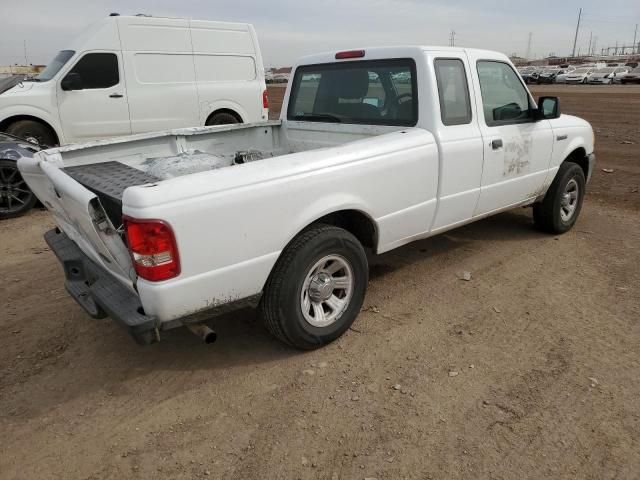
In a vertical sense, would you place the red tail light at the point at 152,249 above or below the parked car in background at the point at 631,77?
above

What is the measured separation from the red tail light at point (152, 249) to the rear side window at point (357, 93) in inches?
85.9

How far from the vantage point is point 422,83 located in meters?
3.82

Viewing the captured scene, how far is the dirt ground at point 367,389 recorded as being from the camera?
8.16ft

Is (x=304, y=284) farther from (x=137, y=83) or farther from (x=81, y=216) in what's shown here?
(x=137, y=83)

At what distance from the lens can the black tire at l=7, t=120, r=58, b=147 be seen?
827cm

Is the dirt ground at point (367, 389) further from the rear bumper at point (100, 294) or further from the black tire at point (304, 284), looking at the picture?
the rear bumper at point (100, 294)

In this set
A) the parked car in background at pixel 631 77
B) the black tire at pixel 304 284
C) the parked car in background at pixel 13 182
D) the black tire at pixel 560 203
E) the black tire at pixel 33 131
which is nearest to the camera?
the black tire at pixel 304 284

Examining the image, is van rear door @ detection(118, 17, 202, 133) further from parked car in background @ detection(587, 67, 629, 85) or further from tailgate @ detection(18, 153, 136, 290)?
parked car in background @ detection(587, 67, 629, 85)

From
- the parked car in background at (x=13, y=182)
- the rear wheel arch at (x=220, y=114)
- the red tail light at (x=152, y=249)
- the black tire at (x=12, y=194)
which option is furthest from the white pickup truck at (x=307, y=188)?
the rear wheel arch at (x=220, y=114)

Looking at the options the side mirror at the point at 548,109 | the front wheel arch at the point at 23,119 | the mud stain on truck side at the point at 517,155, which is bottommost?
the front wheel arch at the point at 23,119

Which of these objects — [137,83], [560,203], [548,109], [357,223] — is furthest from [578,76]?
[357,223]

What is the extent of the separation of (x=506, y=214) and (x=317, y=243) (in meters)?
4.01

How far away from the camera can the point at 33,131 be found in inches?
331

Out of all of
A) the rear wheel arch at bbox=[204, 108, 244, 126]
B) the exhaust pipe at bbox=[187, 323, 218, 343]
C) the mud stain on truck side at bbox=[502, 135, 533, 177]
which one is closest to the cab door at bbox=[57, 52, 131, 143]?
the rear wheel arch at bbox=[204, 108, 244, 126]
